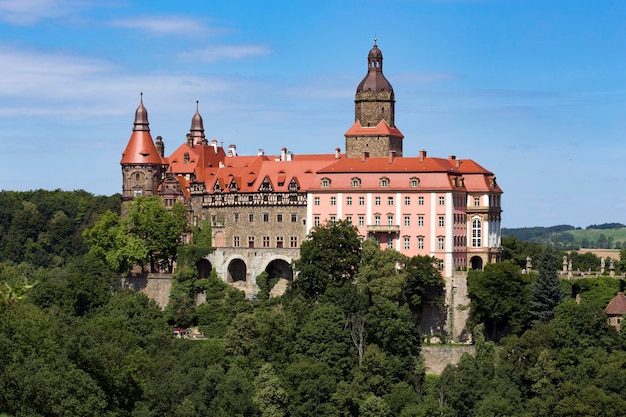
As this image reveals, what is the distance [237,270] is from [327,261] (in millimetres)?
10406

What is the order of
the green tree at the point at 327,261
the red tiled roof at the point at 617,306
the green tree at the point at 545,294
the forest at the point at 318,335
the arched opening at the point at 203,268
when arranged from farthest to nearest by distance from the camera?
the arched opening at the point at 203,268 → the green tree at the point at 327,261 → the green tree at the point at 545,294 → the red tiled roof at the point at 617,306 → the forest at the point at 318,335

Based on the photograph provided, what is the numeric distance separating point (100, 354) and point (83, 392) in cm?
508

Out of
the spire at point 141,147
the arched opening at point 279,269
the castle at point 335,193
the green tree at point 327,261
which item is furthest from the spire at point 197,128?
the green tree at point 327,261

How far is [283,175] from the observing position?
10044cm

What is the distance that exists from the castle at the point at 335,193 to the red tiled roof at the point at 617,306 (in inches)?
376

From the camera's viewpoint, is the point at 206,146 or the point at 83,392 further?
the point at 206,146

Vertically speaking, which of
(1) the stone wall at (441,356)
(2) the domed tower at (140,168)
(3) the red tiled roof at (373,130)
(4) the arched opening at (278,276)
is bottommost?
(1) the stone wall at (441,356)

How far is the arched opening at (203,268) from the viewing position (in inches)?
3927

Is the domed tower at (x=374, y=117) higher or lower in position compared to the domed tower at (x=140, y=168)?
higher

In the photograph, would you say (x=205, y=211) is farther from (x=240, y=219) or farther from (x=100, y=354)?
(x=100, y=354)

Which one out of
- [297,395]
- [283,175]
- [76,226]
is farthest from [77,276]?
[76,226]

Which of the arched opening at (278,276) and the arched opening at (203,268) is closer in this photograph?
the arched opening at (278,276)

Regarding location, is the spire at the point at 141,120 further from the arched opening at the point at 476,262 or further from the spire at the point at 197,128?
the arched opening at the point at 476,262

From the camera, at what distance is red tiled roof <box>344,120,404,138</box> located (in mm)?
100000
